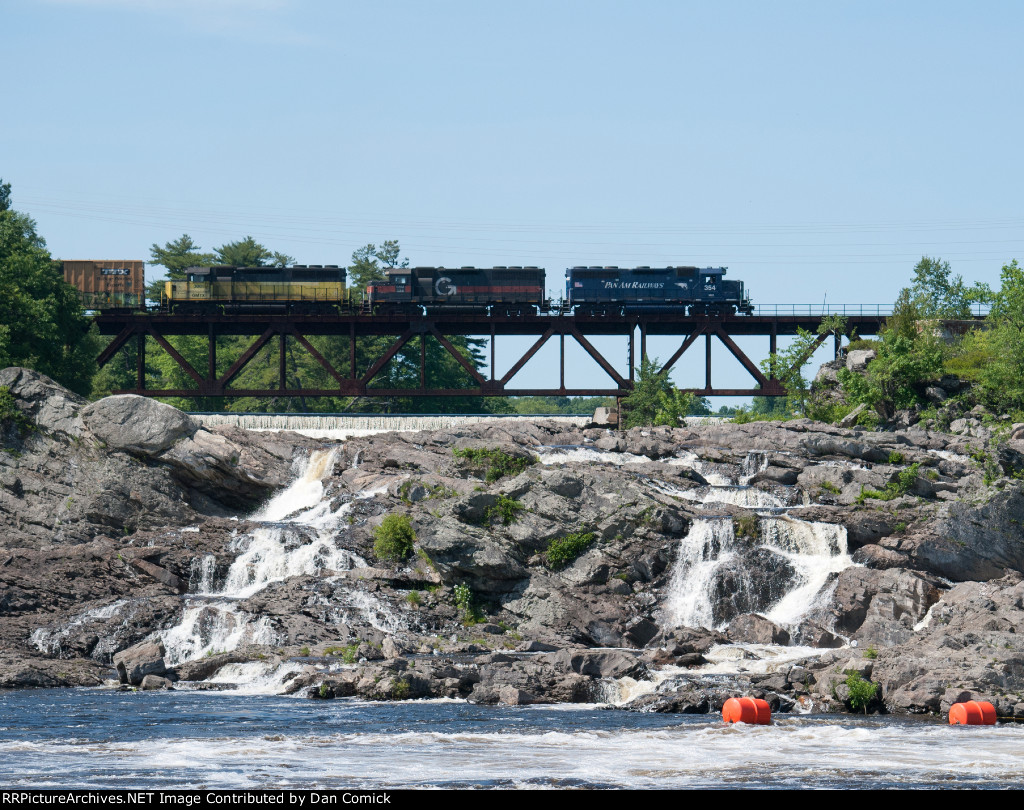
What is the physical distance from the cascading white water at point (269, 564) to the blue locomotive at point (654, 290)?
2829cm

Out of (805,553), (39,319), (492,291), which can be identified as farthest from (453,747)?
(492,291)

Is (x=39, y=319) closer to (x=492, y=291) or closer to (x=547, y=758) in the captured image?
(x=492, y=291)

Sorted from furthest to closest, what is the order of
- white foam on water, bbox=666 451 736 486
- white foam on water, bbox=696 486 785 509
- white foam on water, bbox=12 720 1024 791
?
white foam on water, bbox=666 451 736 486 < white foam on water, bbox=696 486 785 509 < white foam on water, bbox=12 720 1024 791

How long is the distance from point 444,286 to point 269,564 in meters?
36.9

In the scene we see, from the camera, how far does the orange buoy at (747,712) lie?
26.5m

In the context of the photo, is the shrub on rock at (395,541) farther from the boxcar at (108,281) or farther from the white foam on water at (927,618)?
the boxcar at (108,281)

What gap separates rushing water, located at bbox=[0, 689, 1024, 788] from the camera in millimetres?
20219

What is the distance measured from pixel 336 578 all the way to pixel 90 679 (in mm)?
8543

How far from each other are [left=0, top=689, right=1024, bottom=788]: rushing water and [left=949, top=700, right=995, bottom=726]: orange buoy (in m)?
0.50

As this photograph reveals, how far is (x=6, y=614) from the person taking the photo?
3794cm

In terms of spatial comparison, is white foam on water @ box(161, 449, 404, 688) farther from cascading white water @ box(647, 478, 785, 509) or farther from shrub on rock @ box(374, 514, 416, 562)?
cascading white water @ box(647, 478, 785, 509)

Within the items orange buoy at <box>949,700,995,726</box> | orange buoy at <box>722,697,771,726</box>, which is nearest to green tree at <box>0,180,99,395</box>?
orange buoy at <box>722,697,771,726</box>

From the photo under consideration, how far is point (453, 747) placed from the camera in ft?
76.6

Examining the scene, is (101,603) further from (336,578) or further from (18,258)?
(18,258)
